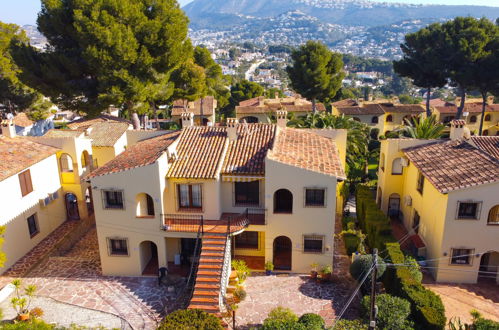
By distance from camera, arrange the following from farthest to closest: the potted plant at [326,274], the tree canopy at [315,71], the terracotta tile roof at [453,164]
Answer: the tree canopy at [315,71]
the potted plant at [326,274]
the terracotta tile roof at [453,164]

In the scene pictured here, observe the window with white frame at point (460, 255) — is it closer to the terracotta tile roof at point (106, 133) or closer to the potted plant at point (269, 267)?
the potted plant at point (269, 267)

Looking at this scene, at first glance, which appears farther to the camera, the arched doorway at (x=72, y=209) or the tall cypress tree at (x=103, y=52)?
the arched doorway at (x=72, y=209)

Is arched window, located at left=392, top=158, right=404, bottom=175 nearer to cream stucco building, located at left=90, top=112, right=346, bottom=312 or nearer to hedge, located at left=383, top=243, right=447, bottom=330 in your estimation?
cream stucco building, located at left=90, top=112, right=346, bottom=312

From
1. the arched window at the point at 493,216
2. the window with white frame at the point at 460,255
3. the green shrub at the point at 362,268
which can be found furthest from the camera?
the window with white frame at the point at 460,255

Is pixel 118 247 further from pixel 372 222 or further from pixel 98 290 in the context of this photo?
pixel 372 222

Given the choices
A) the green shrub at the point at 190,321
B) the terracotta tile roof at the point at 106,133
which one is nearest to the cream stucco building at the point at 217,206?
the green shrub at the point at 190,321

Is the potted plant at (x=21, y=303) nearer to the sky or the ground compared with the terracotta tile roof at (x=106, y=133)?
nearer to the ground
